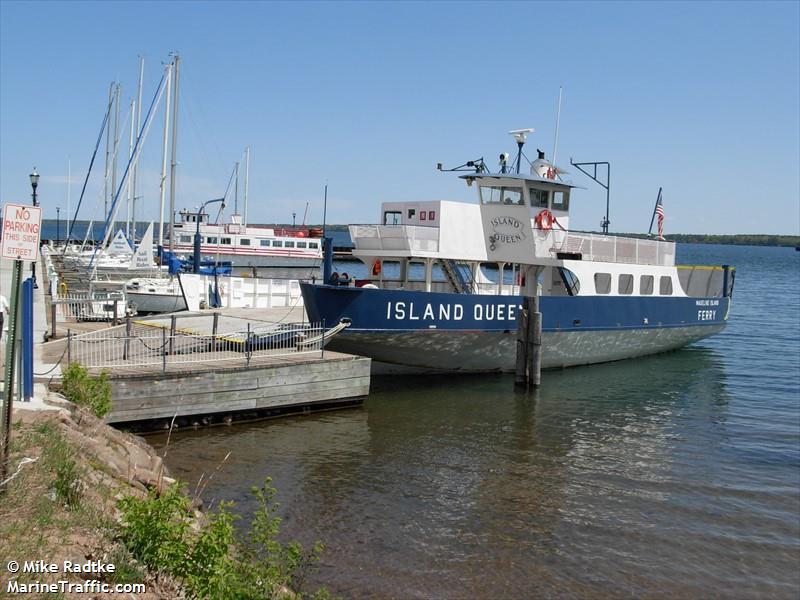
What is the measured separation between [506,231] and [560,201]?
8.02 feet

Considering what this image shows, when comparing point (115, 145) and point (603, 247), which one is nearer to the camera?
point (603, 247)

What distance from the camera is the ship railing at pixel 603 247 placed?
22781 millimetres

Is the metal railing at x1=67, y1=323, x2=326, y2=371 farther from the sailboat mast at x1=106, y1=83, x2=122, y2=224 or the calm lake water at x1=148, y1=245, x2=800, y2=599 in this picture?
the sailboat mast at x1=106, y1=83, x2=122, y2=224

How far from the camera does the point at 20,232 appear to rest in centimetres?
707

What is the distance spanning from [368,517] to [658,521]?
460 cm

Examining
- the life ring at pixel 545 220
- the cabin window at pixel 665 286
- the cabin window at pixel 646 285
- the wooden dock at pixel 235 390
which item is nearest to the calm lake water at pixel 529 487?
the wooden dock at pixel 235 390

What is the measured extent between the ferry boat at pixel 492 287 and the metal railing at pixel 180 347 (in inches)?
65.7

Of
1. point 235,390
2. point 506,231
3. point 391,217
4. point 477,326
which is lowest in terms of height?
point 235,390

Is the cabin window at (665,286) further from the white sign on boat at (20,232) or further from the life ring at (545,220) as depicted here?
the white sign on boat at (20,232)

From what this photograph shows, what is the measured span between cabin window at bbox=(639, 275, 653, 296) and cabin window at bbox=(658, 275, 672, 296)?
0.78m

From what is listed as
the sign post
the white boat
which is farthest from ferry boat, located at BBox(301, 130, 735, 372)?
the sign post

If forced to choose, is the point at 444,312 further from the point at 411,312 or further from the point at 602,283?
the point at 602,283

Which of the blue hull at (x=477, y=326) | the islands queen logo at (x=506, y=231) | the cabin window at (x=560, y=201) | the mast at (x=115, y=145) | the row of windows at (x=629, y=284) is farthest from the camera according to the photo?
the mast at (x=115, y=145)

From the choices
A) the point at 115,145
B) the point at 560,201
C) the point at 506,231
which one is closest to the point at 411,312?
the point at 506,231
